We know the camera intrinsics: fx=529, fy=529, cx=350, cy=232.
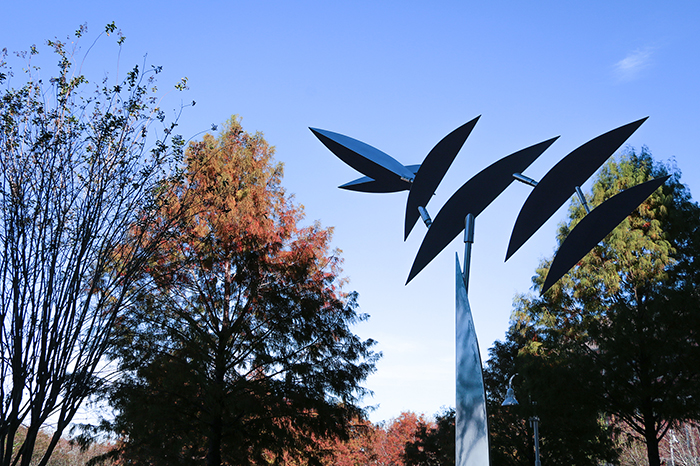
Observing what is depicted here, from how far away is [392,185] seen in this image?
6891mm

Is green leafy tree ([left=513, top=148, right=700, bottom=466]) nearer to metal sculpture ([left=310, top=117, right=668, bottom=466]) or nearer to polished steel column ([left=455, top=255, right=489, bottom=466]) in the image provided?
metal sculpture ([left=310, top=117, right=668, bottom=466])

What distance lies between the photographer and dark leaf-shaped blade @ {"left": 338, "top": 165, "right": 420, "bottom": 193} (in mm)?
6836

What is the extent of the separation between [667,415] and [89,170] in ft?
35.4

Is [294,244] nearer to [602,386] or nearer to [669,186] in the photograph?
[602,386]

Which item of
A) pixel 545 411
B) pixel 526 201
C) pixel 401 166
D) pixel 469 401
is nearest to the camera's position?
pixel 469 401

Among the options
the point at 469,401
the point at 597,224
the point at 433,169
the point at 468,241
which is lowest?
the point at 469,401

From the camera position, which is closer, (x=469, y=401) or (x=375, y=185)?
(x=469, y=401)

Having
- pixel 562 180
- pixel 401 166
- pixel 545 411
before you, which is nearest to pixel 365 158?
pixel 401 166

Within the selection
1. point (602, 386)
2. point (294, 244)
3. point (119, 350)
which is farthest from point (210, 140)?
point (602, 386)

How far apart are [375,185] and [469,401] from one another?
324 cm

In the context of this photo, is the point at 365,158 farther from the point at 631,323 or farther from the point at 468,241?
the point at 631,323

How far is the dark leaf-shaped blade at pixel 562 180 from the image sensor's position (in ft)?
18.2

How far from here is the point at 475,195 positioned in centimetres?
581

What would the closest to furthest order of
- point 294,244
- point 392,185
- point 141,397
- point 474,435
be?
point 474,435 < point 392,185 < point 141,397 < point 294,244
